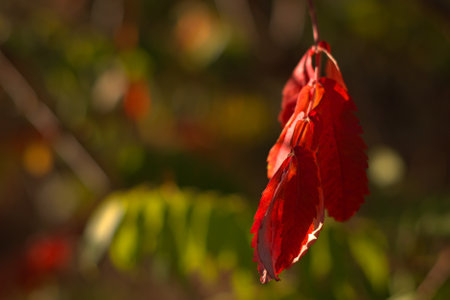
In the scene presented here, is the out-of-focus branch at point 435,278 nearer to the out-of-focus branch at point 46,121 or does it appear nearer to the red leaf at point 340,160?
the red leaf at point 340,160

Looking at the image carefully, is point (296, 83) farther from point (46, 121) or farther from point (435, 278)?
point (46, 121)

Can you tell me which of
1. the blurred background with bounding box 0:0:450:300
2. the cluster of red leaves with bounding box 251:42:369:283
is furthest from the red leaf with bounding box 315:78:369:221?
the blurred background with bounding box 0:0:450:300

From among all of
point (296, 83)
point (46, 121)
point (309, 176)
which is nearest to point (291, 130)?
point (309, 176)

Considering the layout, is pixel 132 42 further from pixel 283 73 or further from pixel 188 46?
pixel 188 46

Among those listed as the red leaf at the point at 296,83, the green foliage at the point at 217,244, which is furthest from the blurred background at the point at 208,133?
the red leaf at the point at 296,83

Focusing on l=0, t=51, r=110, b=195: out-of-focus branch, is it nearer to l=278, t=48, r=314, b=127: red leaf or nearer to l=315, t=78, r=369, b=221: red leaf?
l=278, t=48, r=314, b=127: red leaf

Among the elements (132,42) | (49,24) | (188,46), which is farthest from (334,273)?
(188,46)
